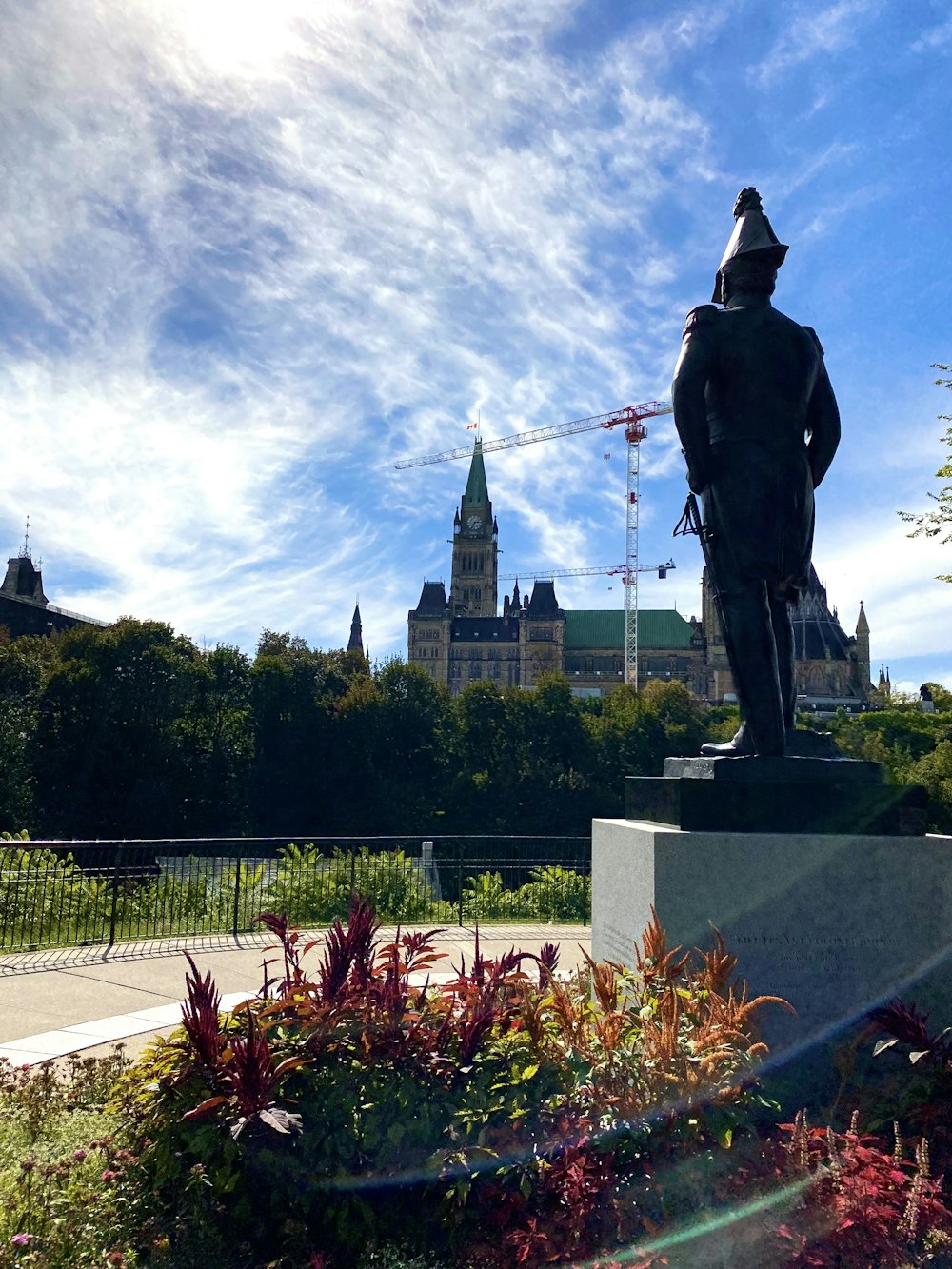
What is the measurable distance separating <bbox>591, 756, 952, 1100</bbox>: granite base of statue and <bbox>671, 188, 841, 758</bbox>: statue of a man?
605 mm

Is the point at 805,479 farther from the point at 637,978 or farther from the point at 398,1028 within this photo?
the point at 398,1028

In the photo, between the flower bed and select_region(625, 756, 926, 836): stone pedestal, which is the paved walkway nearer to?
the flower bed

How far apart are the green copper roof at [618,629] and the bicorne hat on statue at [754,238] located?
5388 inches

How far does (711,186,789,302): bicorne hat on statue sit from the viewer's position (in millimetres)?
6133

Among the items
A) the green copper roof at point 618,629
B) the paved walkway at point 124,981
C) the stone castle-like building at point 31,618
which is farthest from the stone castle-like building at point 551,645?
the paved walkway at point 124,981

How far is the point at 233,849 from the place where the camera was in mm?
15688

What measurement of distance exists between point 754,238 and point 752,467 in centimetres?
172

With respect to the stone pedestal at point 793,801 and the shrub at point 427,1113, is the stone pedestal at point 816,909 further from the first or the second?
the shrub at point 427,1113

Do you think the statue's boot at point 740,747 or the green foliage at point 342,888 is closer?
the statue's boot at point 740,747

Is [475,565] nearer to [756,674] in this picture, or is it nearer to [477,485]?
[477,485]

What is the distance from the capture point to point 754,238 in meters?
6.16

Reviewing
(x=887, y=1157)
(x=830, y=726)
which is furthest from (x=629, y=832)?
(x=830, y=726)

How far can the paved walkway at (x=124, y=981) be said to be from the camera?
20.9 ft

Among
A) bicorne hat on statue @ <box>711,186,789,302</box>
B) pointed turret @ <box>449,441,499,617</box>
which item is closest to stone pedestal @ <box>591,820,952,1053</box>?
bicorne hat on statue @ <box>711,186,789,302</box>
